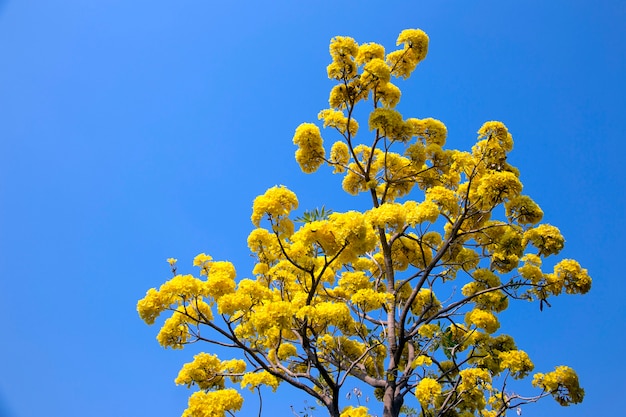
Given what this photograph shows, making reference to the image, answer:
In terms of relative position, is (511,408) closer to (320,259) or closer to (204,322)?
(320,259)

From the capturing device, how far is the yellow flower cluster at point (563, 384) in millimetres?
8273

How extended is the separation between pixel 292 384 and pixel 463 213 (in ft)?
13.9

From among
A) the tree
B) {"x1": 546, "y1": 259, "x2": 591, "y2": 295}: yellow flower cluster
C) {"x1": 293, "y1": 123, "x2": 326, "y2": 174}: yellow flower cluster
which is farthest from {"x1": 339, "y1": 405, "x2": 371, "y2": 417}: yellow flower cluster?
{"x1": 293, "y1": 123, "x2": 326, "y2": 174}: yellow flower cluster

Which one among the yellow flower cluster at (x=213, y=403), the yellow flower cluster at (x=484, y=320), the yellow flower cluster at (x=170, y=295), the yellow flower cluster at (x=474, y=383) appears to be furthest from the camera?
the yellow flower cluster at (x=484, y=320)

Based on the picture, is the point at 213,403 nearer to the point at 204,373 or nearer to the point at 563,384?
the point at 204,373

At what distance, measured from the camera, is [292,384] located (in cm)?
805

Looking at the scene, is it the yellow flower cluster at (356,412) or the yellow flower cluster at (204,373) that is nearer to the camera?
the yellow flower cluster at (356,412)

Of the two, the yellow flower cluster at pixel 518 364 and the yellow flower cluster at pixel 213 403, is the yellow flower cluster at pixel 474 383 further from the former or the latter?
the yellow flower cluster at pixel 213 403

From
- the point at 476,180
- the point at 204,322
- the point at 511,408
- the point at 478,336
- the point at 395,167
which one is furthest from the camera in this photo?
the point at 395,167

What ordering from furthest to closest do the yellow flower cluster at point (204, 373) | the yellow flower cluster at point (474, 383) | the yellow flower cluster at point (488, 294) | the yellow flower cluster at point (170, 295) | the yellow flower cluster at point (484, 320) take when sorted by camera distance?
the yellow flower cluster at point (488, 294) → the yellow flower cluster at point (484, 320) → the yellow flower cluster at point (204, 373) → the yellow flower cluster at point (474, 383) → the yellow flower cluster at point (170, 295)

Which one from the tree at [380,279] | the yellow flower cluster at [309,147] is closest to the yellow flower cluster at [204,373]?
the tree at [380,279]

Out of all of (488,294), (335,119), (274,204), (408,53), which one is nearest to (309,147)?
(335,119)

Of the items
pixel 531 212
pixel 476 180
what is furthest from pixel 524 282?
pixel 476 180

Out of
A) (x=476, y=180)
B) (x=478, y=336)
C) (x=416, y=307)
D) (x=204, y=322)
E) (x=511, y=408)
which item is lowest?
(x=511, y=408)
